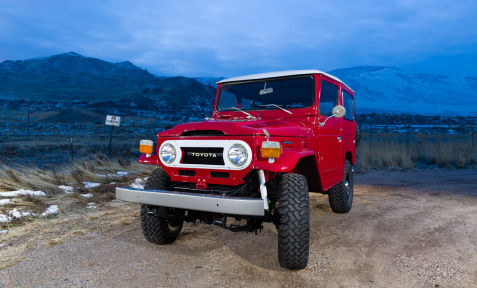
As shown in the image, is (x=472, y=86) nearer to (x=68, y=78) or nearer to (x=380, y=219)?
(x=68, y=78)

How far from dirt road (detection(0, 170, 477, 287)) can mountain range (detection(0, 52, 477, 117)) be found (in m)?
66.5

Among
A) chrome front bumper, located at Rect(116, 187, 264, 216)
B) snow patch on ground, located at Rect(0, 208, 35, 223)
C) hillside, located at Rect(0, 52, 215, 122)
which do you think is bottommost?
snow patch on ground, located at Rect(0, 208, 35, 223)

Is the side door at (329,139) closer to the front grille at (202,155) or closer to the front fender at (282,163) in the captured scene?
the front fender at (282,163)

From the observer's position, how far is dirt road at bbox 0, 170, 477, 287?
→ 349 centimetres

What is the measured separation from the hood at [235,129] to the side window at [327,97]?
0.74 metres

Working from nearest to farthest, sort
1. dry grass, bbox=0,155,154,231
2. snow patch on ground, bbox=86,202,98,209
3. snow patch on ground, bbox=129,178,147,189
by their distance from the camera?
dry grass, bbox=0,155,154,231 → snow patch on ground, bbox=86,202,98,209 → snow patch on ground, bbox=129,178,147,189

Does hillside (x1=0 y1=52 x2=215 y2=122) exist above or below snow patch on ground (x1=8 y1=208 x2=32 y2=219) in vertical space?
above

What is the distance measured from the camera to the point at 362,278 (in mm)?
3471

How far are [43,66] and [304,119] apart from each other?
519 ft

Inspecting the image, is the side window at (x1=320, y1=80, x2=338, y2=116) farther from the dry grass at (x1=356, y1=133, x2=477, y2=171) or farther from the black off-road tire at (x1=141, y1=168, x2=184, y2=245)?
the dry grass at (x1=356, y1=133, x2=477, y2=171)

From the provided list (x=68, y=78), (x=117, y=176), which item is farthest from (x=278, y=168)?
(x=68, y=78)

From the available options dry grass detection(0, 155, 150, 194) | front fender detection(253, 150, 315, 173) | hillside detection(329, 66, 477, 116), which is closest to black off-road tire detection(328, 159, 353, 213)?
front fender detection(253, 150, 315, 173)

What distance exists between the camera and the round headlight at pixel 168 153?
4031 mm

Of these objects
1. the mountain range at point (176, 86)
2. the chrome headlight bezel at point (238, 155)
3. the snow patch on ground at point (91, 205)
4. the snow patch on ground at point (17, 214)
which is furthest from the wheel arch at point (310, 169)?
the mountain range at point (176, 86)
